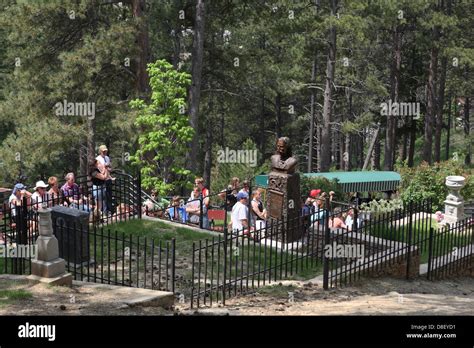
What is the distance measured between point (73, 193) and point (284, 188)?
4859 mm

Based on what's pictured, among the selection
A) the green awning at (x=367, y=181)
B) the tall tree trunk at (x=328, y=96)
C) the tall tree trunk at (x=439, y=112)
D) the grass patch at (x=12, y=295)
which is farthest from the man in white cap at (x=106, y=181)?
the tall tree trunk at (x=439, y=112)

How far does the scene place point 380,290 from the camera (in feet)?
37.7

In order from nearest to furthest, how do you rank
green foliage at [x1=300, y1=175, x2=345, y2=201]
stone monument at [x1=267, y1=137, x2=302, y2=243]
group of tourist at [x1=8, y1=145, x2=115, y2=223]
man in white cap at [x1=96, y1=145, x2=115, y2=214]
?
1. group of tourist at [x1=8, y1=145, x2=115, y2=223]
2. stone monument at [x1=267, y1=137, x2=302, y2=243]
3. man in white cap at [x1=96, y1=145, x2=115, y2=214]
4. green foliage at [x1=300, y1=175, x2=345, y2=201]

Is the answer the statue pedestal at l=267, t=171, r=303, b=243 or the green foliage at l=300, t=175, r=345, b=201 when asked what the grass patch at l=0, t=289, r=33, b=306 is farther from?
the green foliage at l=300, t=175, r=345, b=201

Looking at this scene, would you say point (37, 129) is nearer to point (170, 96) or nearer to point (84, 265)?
point (170, 96)

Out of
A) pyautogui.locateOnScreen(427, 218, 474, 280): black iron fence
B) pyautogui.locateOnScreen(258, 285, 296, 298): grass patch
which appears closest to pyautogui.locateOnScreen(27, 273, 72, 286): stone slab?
pyautogui.locateOnScreen(258, 285, 296, 298): grass patch

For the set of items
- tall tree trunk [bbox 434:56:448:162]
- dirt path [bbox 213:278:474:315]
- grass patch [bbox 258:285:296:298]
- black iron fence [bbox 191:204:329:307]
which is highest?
tall tree trunk [bbox 434:56:448:162]

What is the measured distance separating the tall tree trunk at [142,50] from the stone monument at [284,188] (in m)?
9.99

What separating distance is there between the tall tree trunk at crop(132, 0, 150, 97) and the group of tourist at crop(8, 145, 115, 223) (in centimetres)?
806

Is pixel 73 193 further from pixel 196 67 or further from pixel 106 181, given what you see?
pixel 196 67

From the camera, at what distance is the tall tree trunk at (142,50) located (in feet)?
73.6

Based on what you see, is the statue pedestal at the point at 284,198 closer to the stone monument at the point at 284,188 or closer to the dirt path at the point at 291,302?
the stone monument at the point at 284,188

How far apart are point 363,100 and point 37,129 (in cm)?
3007

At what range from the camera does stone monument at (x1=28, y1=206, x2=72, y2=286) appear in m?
9.30
